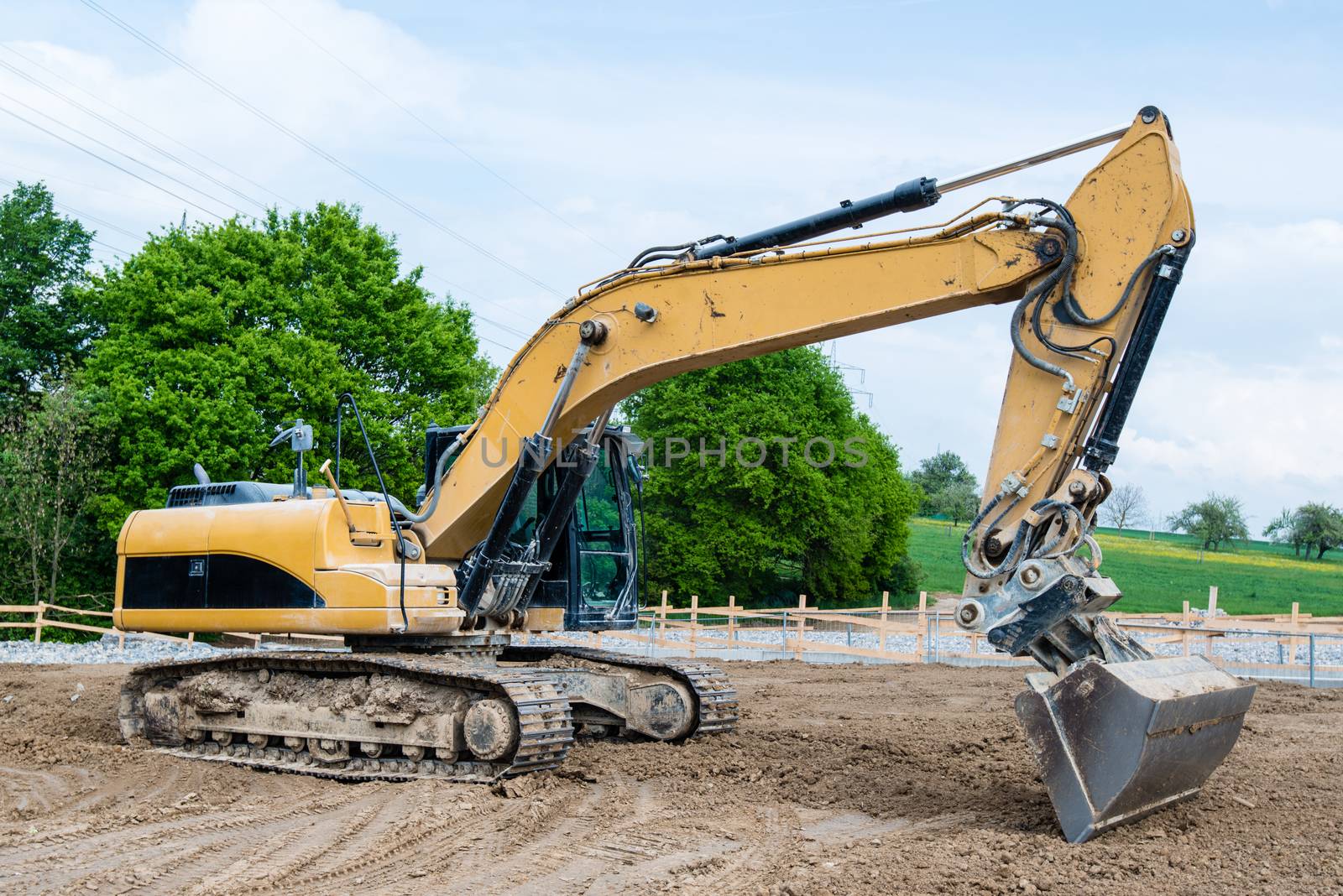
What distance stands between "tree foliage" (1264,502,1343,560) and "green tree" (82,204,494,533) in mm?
44993

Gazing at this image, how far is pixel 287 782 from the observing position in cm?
841

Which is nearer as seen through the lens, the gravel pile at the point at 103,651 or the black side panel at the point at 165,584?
the black side panel at the point at 165,584

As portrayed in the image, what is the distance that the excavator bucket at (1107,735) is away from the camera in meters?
5.83

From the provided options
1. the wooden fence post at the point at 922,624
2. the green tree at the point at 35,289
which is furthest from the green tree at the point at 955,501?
the wooden fence post at the point at 922,624

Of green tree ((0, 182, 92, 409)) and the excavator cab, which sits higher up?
green tree ((0, 182, 92, 409))

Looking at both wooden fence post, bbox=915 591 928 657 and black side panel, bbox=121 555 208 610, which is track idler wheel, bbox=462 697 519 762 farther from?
wooden fence post, bbox=915 591 928 657

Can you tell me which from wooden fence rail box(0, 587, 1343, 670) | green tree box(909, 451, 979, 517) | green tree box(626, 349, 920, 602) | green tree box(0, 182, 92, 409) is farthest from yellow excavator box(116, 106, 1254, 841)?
green tree box(909, 451, 979, 517)

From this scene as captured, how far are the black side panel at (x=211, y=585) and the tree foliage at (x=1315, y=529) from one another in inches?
2340

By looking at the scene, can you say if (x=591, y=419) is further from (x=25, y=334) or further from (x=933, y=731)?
(x=25, y=334)

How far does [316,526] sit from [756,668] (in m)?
11.8

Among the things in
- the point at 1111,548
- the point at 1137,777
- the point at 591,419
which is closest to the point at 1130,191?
the point at 1137,777

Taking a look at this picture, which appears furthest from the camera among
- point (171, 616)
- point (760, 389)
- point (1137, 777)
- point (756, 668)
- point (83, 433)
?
point (760, 389)

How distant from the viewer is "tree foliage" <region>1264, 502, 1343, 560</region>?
57875 millimetres

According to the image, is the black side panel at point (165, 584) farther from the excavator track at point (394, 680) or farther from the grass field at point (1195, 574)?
the grass field at point (1195, 574)
